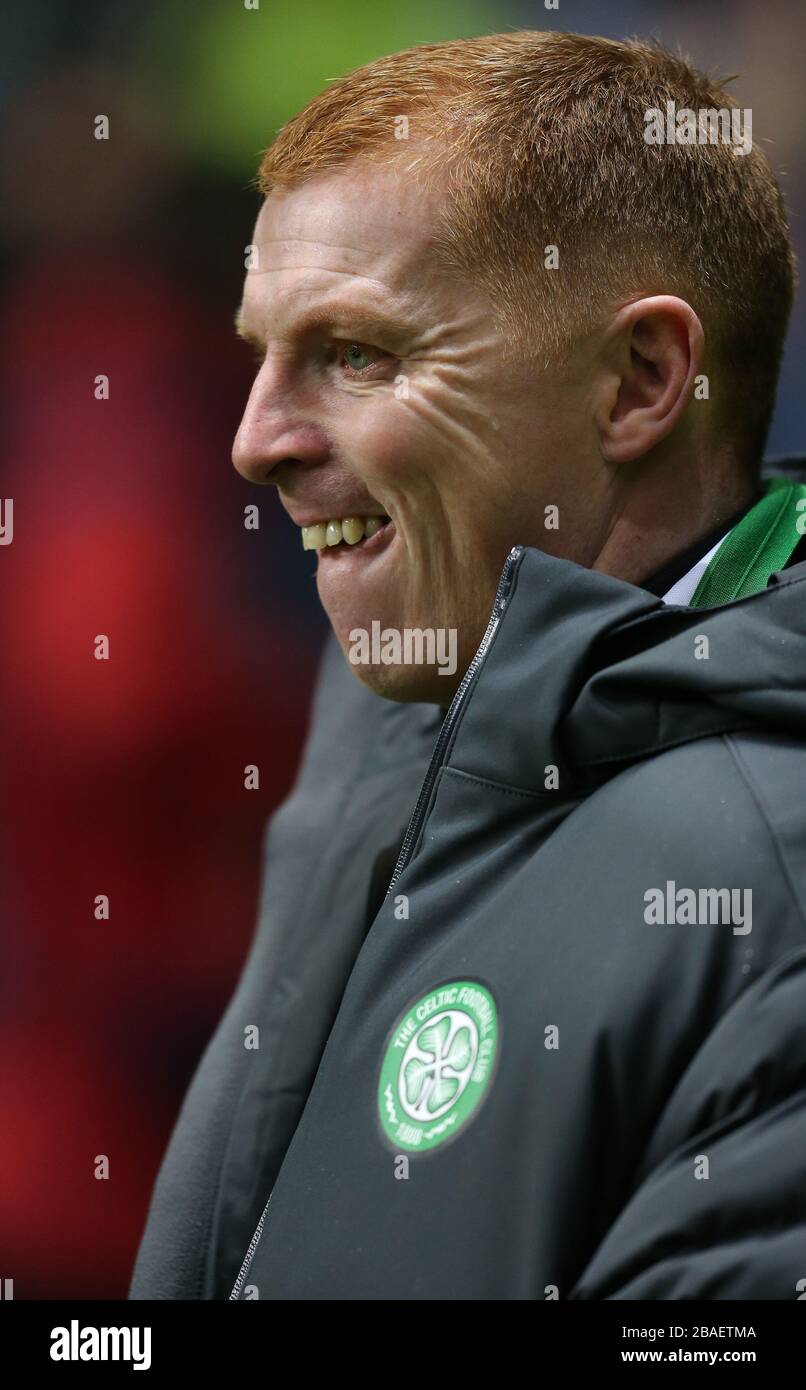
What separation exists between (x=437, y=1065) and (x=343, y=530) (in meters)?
0.40

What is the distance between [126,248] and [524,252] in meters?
1.35

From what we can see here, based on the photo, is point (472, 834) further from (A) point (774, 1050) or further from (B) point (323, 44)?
(B) point (323, 44)

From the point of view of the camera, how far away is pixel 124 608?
221cm

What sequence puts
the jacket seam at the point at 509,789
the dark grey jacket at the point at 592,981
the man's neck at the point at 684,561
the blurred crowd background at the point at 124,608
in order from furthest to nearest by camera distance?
the blurred crowd background at the point at 124,608
the man's neck at the point at 684,561
the jacket seam at the point at 509,789
the dark grey jacket at the point at 592,981

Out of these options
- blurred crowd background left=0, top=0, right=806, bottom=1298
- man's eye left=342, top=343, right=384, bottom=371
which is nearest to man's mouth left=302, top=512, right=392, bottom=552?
man's eye left=342, top=343, right=384, bottom=371

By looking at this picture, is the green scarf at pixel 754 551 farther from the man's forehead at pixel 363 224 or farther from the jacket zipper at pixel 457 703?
the man's forehead at pixel 363 224

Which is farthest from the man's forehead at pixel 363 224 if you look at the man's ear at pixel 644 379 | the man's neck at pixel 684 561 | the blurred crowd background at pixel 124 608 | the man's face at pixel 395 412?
the blurred crowd background at pixel 124 608

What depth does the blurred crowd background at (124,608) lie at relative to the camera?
2035 mm

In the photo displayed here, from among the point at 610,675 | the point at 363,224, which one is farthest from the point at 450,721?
the point at 363,224

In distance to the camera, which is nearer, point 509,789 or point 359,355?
point 509,789

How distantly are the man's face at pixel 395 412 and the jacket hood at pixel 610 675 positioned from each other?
121mm

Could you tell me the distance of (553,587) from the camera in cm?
87

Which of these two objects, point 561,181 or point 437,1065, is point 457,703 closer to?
point 437,1065

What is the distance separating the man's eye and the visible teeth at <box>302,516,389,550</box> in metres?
0.11
